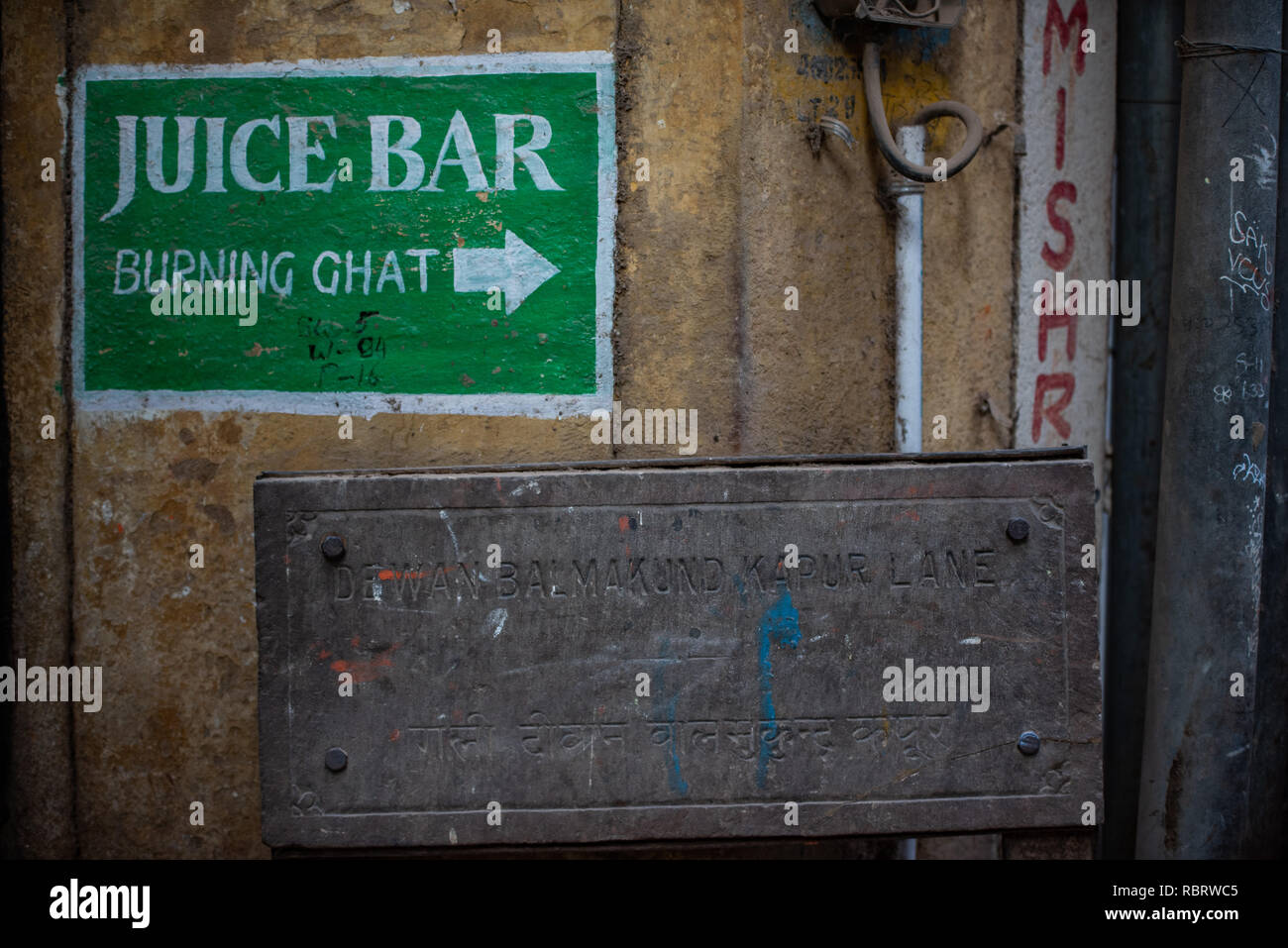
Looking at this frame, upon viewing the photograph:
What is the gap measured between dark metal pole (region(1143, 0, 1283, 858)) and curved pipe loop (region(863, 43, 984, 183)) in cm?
76

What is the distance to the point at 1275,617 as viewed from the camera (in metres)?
3.21

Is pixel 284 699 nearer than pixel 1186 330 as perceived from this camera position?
Yes

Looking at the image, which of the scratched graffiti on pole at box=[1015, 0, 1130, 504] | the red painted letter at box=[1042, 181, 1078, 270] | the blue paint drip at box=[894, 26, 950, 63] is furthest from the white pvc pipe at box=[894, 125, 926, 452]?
the red painted letter at box=[1042, 181, 1078, 270]

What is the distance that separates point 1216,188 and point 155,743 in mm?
3798

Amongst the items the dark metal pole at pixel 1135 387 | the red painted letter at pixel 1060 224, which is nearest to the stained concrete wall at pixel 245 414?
the red painted letter at pixel 1060 224

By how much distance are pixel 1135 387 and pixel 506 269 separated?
2.25 metres

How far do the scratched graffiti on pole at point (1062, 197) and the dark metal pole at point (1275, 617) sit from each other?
54 cm

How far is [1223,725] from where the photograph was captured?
3.08m

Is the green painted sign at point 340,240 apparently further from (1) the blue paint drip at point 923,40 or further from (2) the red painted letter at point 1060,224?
(2) the red painted letter at point 1060,224

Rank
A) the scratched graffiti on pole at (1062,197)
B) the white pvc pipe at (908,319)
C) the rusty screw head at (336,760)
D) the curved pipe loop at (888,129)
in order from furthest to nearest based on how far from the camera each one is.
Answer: the scratched graffiti on pole at (1062,197) → the white pvc pipe at (908,319) → the curved pipe loop at (888,129) → the rusty screw head at (336,760)

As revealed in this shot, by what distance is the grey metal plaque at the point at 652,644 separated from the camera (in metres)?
2.58

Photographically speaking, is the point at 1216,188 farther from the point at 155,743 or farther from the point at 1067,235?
the point at 155,743

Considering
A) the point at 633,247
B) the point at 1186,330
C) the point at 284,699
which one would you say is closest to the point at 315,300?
the point at 633,247

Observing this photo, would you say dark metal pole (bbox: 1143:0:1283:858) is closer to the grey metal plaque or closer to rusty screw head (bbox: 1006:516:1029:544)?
the grey metal plaque
